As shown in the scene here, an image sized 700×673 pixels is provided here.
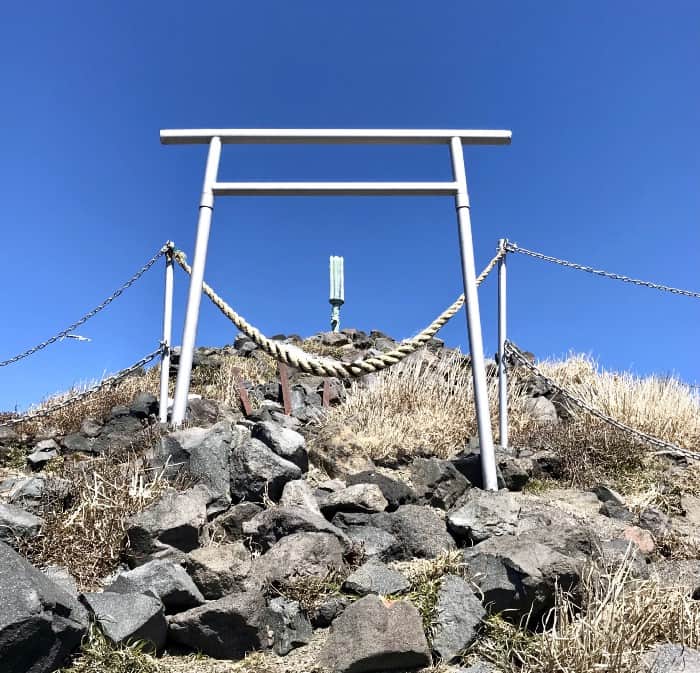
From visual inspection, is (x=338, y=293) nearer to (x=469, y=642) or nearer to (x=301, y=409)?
(x=301, y=409)

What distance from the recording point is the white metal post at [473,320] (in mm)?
5176

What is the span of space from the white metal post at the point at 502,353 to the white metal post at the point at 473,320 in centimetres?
91

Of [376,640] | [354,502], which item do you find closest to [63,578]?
[376,640]

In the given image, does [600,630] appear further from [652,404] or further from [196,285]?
[652,404]

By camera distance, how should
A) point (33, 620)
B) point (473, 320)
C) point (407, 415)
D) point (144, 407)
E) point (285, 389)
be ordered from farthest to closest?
point (285, 389), point (407, 415), point (144, 407), point (473, 320), point (33, 620)

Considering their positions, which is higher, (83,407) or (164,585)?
(83,407)

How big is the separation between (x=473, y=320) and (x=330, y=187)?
6.24 feet

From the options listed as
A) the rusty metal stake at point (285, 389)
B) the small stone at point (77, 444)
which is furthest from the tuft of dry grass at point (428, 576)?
the rusty metal stake at point (285, 389)

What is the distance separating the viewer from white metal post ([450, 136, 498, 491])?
17.0 feet

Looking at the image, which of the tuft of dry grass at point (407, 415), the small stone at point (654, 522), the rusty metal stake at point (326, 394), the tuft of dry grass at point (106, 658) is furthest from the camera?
the rusty metal stake at point (326, 394)

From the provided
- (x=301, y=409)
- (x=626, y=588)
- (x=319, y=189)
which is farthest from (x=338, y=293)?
(x=626, y=588)

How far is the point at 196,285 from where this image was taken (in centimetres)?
575

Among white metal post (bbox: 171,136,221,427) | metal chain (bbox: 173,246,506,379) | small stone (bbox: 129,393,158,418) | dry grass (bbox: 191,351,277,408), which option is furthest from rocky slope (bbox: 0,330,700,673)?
dry grass (bbox: 191,351,277,408)

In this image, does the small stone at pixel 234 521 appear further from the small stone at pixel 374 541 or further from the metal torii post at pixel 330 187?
the metal torii post at pixel 330 187
